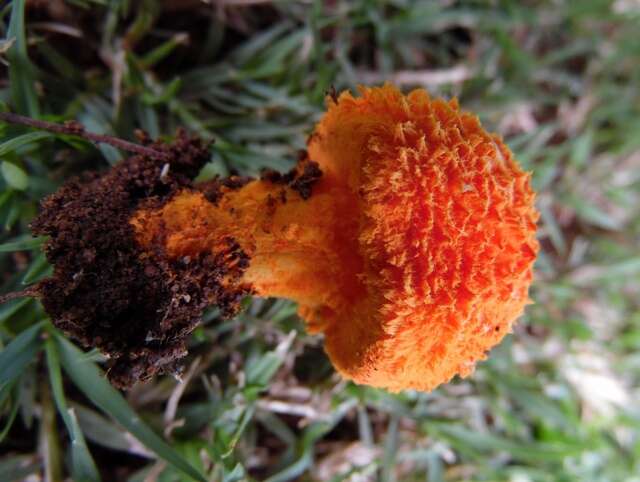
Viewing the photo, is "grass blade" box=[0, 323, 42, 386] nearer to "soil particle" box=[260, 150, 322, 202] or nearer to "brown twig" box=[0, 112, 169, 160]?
"brown twig" box=[0, 112, 169, 160]

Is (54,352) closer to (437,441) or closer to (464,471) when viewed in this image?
(437,441)

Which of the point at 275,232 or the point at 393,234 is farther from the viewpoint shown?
the point at 275,232

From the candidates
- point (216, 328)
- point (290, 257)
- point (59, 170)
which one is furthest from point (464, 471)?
point (59, 170)

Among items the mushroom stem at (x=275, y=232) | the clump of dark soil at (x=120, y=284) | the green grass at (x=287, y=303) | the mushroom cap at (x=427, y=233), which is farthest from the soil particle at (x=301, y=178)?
the green grass at (x=287, y=303)

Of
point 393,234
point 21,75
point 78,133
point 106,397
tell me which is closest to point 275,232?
point 393,234

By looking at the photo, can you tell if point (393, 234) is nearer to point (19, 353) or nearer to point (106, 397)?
point (106, 397)

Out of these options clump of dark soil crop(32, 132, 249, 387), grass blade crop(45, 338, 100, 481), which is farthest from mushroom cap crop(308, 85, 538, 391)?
grass blade crop(45, 338, 100, 481)

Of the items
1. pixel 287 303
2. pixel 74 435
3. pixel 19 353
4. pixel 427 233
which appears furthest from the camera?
pixel 287 303
